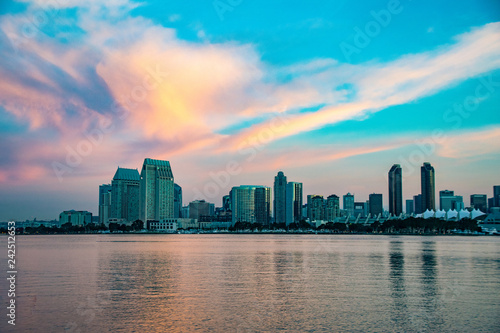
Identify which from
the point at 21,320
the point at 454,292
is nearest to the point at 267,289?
the point at 454,292

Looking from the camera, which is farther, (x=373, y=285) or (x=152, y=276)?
(x=152, y=276)

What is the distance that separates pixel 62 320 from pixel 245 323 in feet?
44.7

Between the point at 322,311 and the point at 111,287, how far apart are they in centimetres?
2498

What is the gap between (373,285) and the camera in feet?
173

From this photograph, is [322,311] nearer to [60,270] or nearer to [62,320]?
[62,320]

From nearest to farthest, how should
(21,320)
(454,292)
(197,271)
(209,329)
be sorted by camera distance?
(209,329), (21,320), (454,292), (197,271)

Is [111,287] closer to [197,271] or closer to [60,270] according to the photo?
[197,271]

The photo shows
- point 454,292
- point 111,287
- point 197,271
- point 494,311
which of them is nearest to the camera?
point 494,311

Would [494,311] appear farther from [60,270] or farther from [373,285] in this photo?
[60,270]

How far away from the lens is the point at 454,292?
157ft

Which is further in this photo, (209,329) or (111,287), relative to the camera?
(111,287)

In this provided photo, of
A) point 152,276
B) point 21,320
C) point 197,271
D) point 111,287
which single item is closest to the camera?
point 21,320

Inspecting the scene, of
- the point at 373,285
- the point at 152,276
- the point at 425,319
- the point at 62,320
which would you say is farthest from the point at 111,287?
the point at 425,319

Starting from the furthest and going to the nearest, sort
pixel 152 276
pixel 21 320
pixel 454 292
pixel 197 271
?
pixel 197 271 < pixel 152 276 < pixel 454 292 < pixel 21 320
